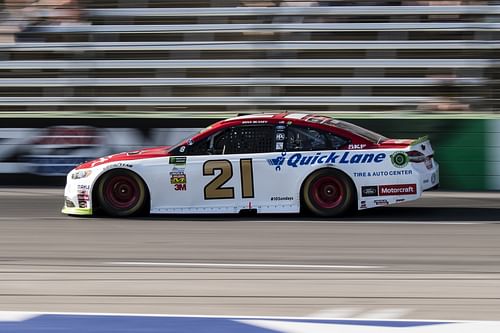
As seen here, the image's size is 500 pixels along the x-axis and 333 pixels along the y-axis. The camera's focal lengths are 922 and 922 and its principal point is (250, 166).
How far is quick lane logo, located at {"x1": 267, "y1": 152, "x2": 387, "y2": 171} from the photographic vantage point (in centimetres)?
1023

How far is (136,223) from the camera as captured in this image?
1033 cm

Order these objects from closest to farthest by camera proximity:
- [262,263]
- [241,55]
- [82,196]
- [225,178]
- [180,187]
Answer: [262,263] < [225,178] < [180,187] < [82,196] < [241,55]

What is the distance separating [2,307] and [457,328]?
301 cm

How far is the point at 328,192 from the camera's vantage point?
408 inches

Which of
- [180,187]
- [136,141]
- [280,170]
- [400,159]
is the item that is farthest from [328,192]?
[136,141]

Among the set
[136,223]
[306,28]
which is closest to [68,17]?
[306,28]

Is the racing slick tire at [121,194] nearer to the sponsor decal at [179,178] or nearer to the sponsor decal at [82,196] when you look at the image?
the sponsor decal at [82,196]

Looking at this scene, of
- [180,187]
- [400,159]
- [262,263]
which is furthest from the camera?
[180,187]

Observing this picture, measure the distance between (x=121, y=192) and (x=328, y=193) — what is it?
2.41m

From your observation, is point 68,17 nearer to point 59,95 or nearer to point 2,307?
point 59,95

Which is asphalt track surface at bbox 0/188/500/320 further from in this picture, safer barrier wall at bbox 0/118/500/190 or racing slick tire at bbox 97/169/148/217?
safer barrier wall at bbox 0/118/500/190

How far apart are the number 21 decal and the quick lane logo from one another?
10.7 inches

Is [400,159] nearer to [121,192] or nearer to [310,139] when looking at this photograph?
[310,139]

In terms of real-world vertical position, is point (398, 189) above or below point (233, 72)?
below
